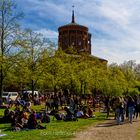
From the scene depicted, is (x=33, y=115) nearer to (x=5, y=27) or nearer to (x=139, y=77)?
(x=5, y=27)

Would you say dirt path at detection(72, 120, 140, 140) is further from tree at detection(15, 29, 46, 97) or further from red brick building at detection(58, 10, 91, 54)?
red brick building at detection(58, 10, 91, 54)

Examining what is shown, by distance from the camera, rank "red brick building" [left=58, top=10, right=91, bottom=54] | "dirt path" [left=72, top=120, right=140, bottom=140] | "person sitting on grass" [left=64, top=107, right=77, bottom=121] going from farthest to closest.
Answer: "red brick building" [left=58, top=10, right=91, bottom=54]
"person sitting on grass" [left=64, top=107, right=77, bottom=121]
"dirt path" [left=72, top=120, right=140, bottom=140]

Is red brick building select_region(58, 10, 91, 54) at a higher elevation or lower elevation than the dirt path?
higher

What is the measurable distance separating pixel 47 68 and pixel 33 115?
24.5 metres

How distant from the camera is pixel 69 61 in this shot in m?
55.2

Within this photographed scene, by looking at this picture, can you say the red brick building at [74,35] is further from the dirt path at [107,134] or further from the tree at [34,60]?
the dirt path at [107,134]

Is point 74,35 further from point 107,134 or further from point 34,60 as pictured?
point 107,134

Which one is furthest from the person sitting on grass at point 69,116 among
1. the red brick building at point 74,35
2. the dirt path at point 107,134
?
the red brick building at point 74,35

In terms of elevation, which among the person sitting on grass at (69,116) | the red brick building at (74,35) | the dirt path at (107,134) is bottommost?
the dirt path at (107,134)

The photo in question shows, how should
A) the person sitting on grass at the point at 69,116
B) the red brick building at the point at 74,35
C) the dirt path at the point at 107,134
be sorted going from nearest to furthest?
1. the dirt path at the point at 107,134
2. the person sitting on grass at the point at 69,116
3. the red brick building at the point at 74,35

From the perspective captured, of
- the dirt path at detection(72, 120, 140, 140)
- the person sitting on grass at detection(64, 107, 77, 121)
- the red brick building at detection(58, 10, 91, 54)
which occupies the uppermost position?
the red brick building at detection(58, 10, 91, 54)

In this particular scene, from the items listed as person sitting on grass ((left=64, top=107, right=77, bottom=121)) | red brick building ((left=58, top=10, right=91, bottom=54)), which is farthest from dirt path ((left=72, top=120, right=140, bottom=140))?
red brick building ((left=58, top=10, right=91, bottom=54))

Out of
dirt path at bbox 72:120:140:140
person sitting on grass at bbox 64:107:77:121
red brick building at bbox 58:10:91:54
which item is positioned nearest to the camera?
dirt path at bbox 72:120:140:140

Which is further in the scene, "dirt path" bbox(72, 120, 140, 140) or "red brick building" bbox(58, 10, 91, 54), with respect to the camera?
"red brick building" bbox(58, 10, 91, 54)
